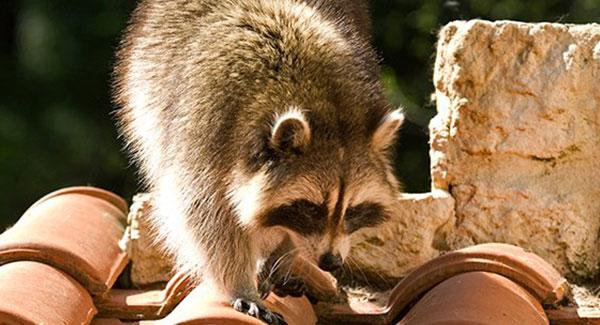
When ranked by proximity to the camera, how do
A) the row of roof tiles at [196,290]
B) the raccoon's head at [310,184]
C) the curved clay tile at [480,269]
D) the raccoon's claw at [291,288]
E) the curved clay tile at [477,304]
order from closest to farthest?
the curved clay tile at [477,304]
the row of roof tiles at [196,290]
the curved clay tile at [480,269]
the raccoon's head at [310,184]
the raccoon's claw at [291,288]

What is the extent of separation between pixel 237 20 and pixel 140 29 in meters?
0.65

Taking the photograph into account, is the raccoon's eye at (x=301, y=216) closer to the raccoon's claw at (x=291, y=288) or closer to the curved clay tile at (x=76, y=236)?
the raccoon's claw at (x=291, y=288)

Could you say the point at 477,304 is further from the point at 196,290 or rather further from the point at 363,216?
the point at 196,290

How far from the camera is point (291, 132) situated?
3.77 m

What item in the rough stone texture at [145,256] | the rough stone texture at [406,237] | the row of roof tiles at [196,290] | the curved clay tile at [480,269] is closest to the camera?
the row of roof tiles at [196,290]

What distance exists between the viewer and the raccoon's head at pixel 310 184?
3811 millimetres

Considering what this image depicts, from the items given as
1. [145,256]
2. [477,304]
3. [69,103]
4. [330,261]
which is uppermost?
[477,304]

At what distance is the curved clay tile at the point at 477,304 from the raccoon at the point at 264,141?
38 cm

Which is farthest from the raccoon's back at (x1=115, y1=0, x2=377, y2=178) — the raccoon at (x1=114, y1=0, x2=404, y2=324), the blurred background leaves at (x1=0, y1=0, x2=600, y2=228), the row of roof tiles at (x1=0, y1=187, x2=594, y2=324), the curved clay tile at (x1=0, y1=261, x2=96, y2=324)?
the blurred background leaves at (x1=0, y1=0, x2=600, y2=228)

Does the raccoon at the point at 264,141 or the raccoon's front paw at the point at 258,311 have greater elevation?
the raccoon at the point at 264,141

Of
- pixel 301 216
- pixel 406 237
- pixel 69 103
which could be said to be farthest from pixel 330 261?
pixel 69 103

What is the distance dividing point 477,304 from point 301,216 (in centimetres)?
68

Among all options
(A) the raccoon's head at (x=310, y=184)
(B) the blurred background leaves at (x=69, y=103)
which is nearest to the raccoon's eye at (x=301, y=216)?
(A) the raccoon's head at (x=310, y=184)

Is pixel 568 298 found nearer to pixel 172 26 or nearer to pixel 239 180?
pixel 239 180
